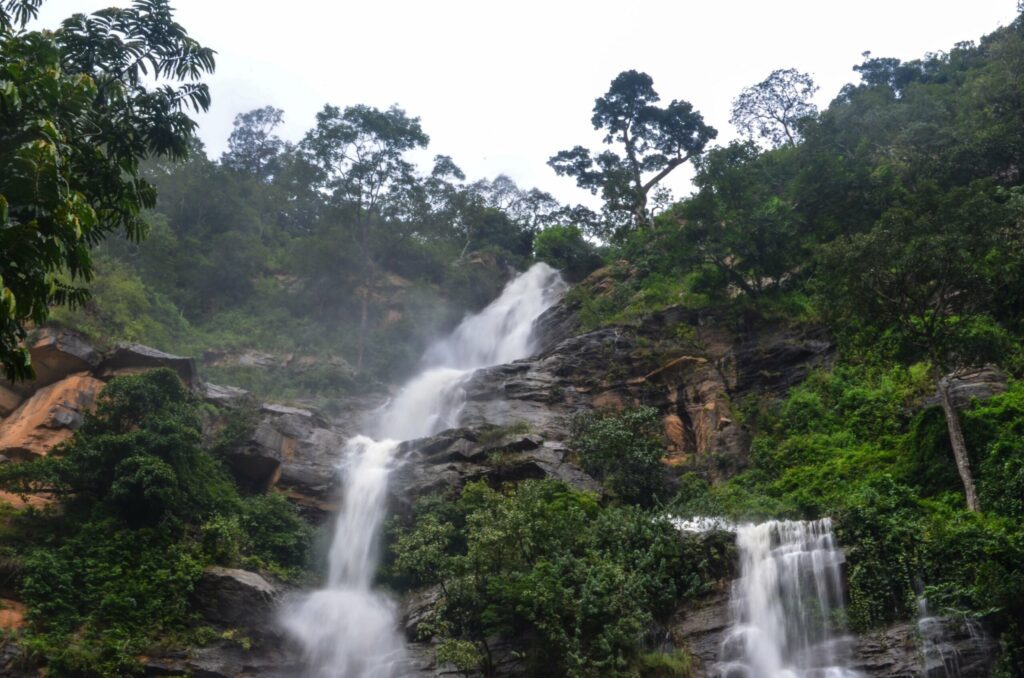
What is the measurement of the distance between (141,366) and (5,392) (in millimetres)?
3586

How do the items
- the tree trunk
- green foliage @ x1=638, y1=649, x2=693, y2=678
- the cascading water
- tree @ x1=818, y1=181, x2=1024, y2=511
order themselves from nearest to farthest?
green foliage @ x1=638, y1=649, x2=693, y2=678, the tree trunk, tree @ x1=818, y1=181, x2=1024, y2=511, the cascading water

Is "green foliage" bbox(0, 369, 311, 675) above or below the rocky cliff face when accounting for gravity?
below

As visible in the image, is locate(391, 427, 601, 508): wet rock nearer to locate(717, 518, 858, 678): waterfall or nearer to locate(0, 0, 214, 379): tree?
locate(717, 518, 858, 678): waterfall

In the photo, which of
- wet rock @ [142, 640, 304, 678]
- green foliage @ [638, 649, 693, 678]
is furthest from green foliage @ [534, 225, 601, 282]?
green foliage @ [638, 649, 693, 678]

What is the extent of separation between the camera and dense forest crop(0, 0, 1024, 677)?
12391mm

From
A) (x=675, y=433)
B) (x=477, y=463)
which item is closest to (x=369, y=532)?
(x=477, y=463)

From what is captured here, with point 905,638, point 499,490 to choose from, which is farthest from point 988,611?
point 499,490

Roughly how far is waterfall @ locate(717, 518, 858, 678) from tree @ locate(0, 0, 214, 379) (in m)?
11.8

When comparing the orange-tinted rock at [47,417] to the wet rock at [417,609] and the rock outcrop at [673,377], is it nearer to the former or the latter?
the wet rock at [417,609]

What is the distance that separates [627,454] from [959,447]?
808 centimetres

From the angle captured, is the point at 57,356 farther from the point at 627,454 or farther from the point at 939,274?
the point at 939,274

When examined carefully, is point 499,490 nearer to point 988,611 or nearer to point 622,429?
point 622,429

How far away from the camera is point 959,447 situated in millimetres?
15445

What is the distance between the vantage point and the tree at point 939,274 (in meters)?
16.9
